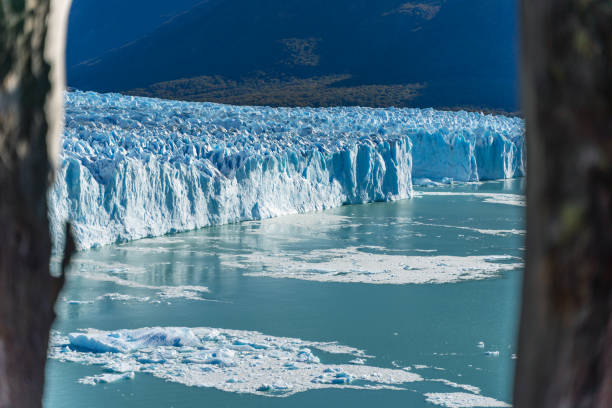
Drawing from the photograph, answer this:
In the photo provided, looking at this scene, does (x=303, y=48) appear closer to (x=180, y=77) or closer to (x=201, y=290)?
(x=180, y=77)

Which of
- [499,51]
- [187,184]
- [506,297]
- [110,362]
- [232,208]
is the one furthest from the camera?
[499,51]

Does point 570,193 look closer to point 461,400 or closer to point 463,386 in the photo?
point 461,400

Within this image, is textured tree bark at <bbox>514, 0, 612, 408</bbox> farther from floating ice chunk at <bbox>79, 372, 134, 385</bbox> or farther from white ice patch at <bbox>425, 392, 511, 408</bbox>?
floating ice chunk at <bbox>79, 372, 134, 385</bbox>

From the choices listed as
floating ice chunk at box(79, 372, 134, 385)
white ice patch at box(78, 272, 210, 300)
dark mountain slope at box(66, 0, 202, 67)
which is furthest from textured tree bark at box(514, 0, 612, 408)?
dark mountain slope at box(66, 0, 202, 67)

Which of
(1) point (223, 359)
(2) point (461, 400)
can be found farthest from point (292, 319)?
(2) point (461, 400)

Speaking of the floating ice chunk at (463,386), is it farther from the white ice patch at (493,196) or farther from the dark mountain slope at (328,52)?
the dark mountain slope at (328,52)

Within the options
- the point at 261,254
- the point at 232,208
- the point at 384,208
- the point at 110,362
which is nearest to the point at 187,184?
the point at 232,208
